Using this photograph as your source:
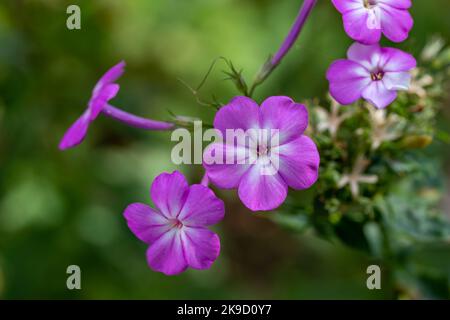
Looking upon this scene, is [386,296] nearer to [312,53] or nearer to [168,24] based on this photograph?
[312,53]

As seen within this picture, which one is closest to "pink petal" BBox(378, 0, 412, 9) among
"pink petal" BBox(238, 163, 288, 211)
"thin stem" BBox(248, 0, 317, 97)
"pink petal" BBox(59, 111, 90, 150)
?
"thin stem" BBox(248, 0, 317, 97)

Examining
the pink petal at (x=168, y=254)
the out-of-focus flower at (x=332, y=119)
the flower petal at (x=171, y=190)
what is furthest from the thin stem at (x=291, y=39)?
the pink petal at (x=168, y=254)

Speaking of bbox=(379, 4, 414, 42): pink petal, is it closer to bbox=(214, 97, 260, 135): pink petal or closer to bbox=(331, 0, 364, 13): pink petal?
bbox=(331, 0, 364, 13): pink petal

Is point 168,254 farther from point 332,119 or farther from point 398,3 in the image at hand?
point 398,3

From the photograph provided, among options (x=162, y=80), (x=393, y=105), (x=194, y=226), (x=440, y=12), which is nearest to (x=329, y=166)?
(x=393, y=105)

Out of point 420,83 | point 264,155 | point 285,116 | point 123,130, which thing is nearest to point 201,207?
point 264,155

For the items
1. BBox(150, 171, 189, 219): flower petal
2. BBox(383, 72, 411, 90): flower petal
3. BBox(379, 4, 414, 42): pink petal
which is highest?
BBox(379, 4, 414, 42): pink petal

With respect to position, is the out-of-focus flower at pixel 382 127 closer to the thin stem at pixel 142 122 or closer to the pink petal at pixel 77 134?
the thin stem at pixel 142 122
